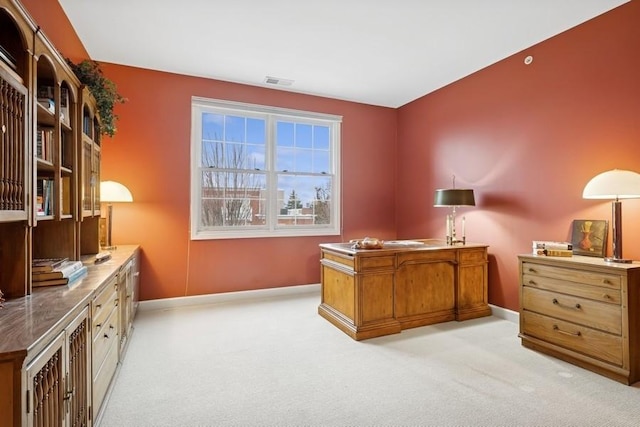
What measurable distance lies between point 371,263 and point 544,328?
1.51 metres

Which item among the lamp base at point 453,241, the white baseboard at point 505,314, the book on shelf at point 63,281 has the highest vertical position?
the lamp base at point 453,241

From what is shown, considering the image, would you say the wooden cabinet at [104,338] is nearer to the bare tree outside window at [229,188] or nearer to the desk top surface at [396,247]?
the desk top surface at [396,247]

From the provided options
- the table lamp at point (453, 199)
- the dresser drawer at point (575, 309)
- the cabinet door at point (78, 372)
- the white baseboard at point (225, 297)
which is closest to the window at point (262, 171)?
the white baseboard at point (225, 297)

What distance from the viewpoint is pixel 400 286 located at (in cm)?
333

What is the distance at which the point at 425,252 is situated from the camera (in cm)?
344

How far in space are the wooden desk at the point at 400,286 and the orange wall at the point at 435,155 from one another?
0.42 m

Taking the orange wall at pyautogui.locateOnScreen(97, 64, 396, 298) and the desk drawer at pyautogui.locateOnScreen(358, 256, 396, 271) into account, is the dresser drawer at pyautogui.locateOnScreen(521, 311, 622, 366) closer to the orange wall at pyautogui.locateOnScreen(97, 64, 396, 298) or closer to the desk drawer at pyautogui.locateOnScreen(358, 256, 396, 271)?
the desk drawer at pyautogui.locateOnScreen(358, 256, 396, 271)

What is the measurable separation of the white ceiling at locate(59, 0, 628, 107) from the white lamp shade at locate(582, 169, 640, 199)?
57.3 inches

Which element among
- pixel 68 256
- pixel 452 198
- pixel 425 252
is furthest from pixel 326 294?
pixel 68 256

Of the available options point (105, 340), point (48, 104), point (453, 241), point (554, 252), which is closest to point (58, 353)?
point (105, 340)

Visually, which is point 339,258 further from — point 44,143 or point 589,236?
point 44,143

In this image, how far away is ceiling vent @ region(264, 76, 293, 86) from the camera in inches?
168

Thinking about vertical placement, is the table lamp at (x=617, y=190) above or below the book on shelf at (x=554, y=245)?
above

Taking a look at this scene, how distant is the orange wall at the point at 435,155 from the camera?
2.89m
